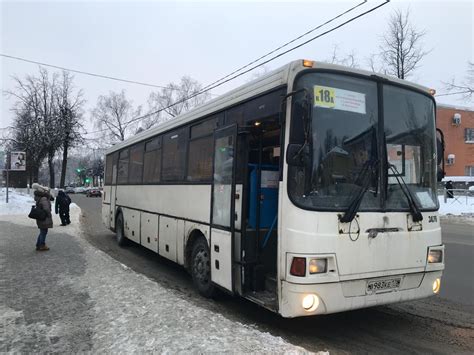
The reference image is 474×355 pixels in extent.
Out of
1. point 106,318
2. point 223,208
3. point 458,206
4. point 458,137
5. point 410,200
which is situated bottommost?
point 106,318

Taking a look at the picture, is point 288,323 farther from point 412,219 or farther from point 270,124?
point 270,124

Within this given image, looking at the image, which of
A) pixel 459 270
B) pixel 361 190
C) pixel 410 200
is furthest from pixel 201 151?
pixel 459 270

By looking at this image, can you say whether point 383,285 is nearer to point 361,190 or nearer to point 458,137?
point 361,190

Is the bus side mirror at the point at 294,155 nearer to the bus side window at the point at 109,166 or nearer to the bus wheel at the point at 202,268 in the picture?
the bus wheel at the point at 202,268

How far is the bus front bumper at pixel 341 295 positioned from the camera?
15.4ft

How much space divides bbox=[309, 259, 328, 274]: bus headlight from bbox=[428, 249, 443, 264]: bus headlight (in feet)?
5.39

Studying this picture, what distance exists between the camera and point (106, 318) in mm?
5512

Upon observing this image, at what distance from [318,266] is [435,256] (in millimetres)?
1852

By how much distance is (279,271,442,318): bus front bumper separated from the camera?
4.69 metres

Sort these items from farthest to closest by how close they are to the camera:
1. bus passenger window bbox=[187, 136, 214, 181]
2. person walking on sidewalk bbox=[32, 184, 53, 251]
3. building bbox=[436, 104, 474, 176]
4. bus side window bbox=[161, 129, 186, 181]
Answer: building bbox=[436, 104, 474, 176] < person walking on sidewalk bbox=[32, 184, 53, 251] < bus side window bbox=[161, 129, 186, 181] < bus passenger window bbox=[187, 136, 214, 181]

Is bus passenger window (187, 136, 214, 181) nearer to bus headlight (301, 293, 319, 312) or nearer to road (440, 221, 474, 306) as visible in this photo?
bus headlight (301, 293, 319, 312)

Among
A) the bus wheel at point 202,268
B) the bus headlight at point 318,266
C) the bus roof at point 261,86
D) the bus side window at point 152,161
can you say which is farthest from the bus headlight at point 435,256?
the bus side window at point 152,161

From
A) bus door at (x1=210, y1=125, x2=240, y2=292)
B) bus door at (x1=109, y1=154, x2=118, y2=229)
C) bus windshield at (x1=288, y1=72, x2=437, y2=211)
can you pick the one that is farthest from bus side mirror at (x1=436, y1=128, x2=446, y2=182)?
bus door at (x1=109, y1=154, x2=118, y2=229)

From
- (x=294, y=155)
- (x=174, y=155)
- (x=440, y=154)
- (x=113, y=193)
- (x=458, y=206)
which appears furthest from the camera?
(x=458, y=206)
